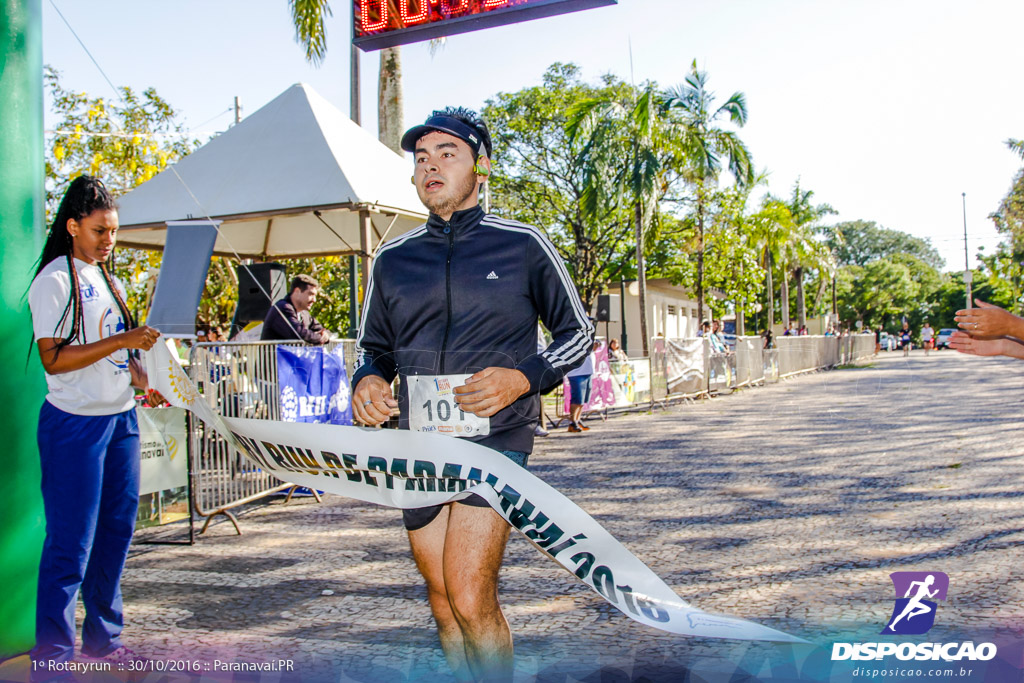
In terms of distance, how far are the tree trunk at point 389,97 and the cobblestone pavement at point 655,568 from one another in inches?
264

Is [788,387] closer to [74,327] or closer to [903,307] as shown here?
[74,327]

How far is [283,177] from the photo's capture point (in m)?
10.3

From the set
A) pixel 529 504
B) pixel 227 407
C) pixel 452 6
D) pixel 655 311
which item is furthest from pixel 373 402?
pixel 655 311

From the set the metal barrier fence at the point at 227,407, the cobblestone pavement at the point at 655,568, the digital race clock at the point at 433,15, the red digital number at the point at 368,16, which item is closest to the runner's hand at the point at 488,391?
the cobblestone pavement at the point at 655,568

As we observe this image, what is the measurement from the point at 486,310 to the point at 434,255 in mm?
273

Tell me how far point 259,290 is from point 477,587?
10.7 metres

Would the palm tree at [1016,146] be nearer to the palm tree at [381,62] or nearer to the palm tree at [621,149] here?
the palm tree at [621,149]

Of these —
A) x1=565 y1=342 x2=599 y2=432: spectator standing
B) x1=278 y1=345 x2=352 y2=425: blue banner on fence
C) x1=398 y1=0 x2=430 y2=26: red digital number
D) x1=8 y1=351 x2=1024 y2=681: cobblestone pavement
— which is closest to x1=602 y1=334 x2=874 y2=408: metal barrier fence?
x1=565 y1=342 x2=599 y2=432: spectator standing

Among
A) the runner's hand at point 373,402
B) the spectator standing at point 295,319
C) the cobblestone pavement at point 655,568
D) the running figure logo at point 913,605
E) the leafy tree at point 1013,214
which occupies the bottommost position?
the cobblestone pavement at point 655,568

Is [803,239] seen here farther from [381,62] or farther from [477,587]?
[477,587]

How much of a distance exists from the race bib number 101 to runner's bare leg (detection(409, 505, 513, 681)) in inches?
9.7

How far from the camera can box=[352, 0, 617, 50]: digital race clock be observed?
485 centimetres

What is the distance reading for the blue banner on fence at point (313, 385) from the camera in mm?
7543

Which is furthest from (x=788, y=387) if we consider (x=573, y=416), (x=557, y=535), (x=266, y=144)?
(x=557, y=535)
